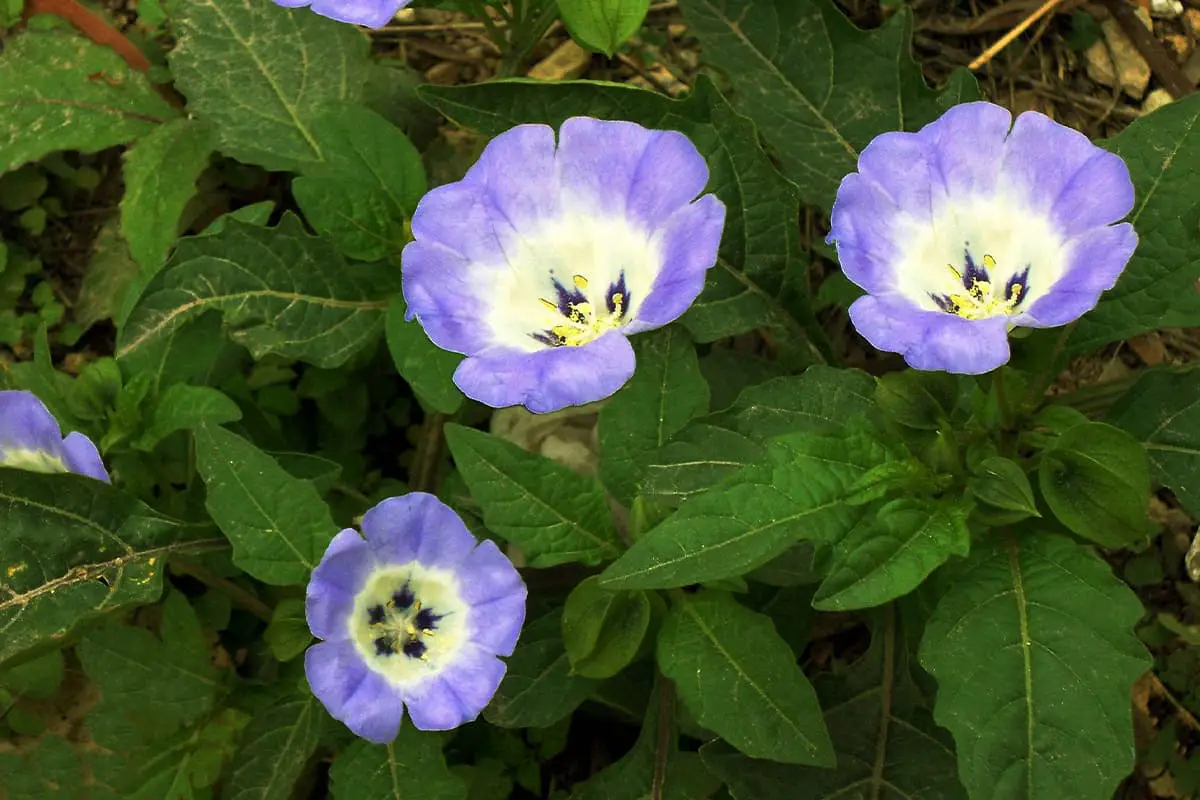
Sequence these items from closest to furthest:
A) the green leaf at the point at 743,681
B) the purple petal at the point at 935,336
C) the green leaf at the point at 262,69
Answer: the purple petal at the point at 935,336 → the green leaf at the point at 743,681 → the green leaf at the point at 262,69

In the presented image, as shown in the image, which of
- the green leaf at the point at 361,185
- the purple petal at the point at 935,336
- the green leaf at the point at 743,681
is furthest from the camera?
the green leaf at the point at 361,185

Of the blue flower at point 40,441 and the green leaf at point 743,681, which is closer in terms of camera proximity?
the green leaf at point 743,681

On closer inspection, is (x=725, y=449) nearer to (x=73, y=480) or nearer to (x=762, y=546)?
(x=762, y=546)

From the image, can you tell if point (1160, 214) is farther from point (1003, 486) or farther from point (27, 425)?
point (27, 425)

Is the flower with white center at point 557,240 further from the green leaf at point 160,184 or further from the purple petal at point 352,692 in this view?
the green leaf at point 160,184

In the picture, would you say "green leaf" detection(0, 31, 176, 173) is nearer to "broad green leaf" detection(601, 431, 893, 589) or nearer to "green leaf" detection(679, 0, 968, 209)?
"green leaf" detection(679, 0, 968, 209)

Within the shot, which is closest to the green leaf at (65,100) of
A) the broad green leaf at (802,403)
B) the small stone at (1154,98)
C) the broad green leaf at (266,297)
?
the broad green leaf at (266,297)

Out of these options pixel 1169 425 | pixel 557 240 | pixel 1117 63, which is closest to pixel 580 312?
pixel 557 240

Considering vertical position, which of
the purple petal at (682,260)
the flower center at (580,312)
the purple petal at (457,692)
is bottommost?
the purple petal at (457,692)
